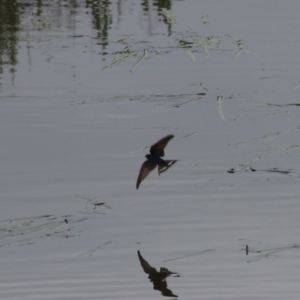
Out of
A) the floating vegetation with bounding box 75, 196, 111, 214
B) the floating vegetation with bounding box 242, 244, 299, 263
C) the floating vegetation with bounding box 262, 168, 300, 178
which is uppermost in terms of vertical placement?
the floating vegetation with bounding box 262, 168, 300, 178

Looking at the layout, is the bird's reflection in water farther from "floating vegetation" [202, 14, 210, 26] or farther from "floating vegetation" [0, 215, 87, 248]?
"floating vegetation" [202, 14, 210, 26]

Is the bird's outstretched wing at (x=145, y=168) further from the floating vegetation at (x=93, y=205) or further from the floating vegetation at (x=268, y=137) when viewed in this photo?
the floating vegetation at (x=268, y=137)

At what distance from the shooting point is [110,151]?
570 cm

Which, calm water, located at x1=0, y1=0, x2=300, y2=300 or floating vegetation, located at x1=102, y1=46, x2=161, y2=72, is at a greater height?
floating vegetation, located at x1=102, y1=46, x2=161, y2=72

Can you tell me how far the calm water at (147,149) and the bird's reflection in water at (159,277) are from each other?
2cm

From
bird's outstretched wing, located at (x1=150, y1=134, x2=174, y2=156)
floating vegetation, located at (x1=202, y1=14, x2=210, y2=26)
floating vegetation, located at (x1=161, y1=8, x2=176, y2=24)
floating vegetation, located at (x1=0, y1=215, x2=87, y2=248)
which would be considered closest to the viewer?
floating vegetation, located at (x1=0, y1=215, x2=87, y2=248)

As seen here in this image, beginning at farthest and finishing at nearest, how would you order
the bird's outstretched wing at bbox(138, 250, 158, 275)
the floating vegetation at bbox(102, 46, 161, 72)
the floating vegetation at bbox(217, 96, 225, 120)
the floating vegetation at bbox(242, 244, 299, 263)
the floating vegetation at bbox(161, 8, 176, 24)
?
1. the floating vegetation at bbox(161, 8, 176, 24)
2. the floating vegetation at bbox(102, 46, 161, 72)
3. the floating vegetation at bbox(217, 96, 225, 120)
4. the floating vegetation at bbox(242, 244, 299, 263)
5. the bird's outstretched wing at bbox(138, 250, 158, 275)

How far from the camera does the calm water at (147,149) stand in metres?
4.27

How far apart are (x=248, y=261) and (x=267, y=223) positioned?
425 mm

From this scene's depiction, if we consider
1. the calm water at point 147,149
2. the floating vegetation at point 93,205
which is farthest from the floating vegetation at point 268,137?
the floating vegetation at point 93,205

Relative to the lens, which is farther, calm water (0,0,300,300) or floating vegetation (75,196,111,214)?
floating vegetation (75,196,111,214)

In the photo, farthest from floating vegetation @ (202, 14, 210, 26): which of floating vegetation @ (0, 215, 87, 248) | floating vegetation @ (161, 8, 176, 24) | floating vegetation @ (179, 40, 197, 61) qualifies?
floating vegetation @ (0, 215, 87, 248)

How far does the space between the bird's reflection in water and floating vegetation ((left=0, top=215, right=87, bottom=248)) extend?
489mm

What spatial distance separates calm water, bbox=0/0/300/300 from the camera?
4270 millimetres
